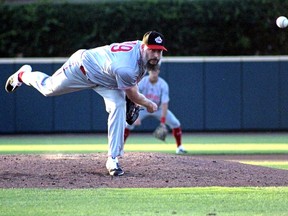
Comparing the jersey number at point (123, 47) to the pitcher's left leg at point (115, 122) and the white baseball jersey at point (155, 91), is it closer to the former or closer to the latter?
the pitcher's left leg at point (115, 122)

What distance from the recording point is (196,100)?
21.0 m

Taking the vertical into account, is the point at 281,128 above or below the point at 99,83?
below

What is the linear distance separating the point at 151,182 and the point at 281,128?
11.0m

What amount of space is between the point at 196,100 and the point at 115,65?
1065 centimetres

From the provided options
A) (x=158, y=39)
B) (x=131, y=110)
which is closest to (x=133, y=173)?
(x=131, y=110)

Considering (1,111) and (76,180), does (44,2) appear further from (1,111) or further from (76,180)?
(76,180)

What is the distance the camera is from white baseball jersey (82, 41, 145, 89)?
1047 centimetres

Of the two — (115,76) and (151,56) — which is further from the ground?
(151,56)

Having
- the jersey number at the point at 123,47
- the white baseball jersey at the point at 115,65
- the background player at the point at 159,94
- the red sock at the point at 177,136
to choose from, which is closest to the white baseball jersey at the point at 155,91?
the background player at the point at 159,94

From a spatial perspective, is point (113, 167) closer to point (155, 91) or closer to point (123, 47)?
point (123, 47)

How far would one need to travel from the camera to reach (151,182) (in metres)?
10.8

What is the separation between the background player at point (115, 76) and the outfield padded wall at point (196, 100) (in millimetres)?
9505

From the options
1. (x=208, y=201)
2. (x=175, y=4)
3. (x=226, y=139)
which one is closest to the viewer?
(x=208, y=201)

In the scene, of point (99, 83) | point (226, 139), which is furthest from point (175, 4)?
point (99, 83)
